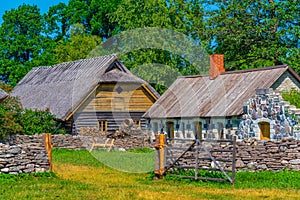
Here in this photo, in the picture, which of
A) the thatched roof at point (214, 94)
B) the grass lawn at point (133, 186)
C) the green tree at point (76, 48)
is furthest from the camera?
the green tree at point (76, 48)

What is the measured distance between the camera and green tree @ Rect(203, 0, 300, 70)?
4547cm

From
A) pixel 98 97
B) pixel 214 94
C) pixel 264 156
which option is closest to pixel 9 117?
pixel 98 97

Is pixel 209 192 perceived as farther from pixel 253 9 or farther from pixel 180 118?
pixel 253 9

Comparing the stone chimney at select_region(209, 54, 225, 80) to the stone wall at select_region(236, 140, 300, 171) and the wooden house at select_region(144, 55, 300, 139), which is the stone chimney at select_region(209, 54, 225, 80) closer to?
the wooden house at select_region(144, 55, 300, 139)

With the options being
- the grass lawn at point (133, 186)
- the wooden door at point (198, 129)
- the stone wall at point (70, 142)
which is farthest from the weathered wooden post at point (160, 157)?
the stone wall at point (70, 142)

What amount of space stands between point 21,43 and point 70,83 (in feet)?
84.6

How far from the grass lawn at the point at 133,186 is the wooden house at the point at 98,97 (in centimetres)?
1725

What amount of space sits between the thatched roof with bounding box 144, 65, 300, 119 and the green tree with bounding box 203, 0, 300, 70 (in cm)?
679

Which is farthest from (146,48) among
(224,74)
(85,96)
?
(224,74)

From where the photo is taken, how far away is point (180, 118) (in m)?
38.4

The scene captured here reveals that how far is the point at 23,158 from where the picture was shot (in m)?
22.8

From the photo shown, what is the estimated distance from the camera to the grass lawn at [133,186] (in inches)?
711

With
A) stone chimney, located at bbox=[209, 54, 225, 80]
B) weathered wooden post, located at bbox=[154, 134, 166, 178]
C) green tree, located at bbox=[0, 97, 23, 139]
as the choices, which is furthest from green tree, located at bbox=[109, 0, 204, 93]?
weathered wooden post, located at bbox=[154, 134, 166, 178]

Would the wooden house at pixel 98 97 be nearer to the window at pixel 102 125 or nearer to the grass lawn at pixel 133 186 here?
the window at pixel 102 125
